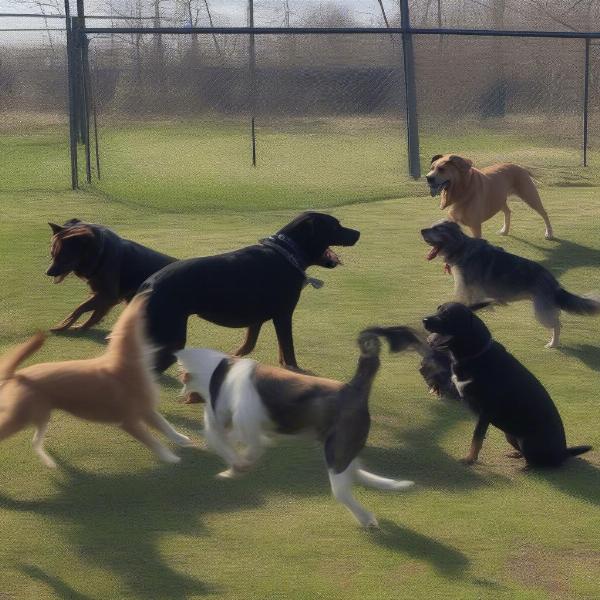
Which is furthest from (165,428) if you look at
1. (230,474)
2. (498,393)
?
(498,393)

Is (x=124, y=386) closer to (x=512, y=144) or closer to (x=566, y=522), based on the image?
(x=566, y=522)

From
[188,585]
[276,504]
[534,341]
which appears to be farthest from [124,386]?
[534,341]

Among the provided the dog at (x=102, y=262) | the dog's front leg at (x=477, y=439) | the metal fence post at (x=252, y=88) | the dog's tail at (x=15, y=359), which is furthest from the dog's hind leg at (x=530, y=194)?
the dog's tail at (x=15, y=359)

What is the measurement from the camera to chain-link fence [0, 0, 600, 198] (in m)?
16.3

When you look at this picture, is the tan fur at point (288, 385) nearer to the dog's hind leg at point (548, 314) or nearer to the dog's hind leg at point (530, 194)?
the dog's hind leg at point (548, 314)

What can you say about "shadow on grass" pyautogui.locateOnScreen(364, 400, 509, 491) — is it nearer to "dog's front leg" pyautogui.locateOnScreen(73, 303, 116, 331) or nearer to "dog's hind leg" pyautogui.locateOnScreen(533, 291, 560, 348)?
"dog's hind leg" pyautogui.locateOnScreen(533, 291, 560, 348)

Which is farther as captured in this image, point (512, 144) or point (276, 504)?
point (512, 144)

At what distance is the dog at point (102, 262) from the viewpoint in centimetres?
703

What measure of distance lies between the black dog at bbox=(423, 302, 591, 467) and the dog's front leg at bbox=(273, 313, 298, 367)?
4.19 feet

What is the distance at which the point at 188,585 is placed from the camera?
390cm

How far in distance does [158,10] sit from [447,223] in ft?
45.2

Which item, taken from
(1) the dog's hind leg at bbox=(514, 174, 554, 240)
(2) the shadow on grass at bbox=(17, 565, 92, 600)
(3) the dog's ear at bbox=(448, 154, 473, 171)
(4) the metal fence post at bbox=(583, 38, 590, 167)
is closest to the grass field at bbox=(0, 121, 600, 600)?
(2) the shadow on grass at bbox=(17, 565, 92, 600)

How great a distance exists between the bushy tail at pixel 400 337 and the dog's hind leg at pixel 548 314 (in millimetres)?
2292

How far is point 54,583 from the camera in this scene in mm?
3908
